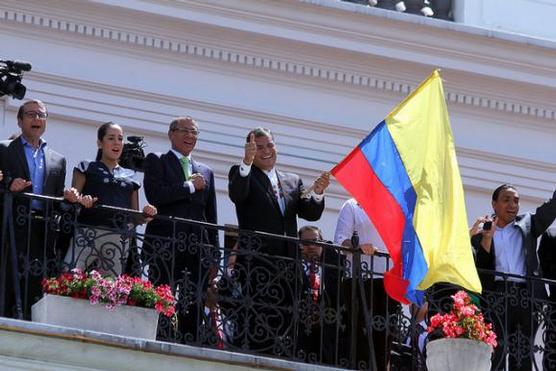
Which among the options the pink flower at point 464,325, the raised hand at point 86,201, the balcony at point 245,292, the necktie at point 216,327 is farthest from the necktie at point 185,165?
the pink flower at point 464,325

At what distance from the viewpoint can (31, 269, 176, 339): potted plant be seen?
1639 cm

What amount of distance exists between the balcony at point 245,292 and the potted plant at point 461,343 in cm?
44

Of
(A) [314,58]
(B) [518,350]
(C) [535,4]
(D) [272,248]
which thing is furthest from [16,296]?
(C) [535,4]

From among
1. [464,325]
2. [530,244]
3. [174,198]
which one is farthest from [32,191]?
[530,244]

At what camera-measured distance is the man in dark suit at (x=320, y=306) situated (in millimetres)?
17266

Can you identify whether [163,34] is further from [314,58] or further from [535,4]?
[535,4]

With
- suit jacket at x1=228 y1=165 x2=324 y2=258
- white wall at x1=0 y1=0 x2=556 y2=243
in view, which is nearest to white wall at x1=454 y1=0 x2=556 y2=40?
white wall at x1=0 y1=0 x2=556 y2=243

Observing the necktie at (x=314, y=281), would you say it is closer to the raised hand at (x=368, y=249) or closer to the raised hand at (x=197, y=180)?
the raised hand at (x=368, y=249)

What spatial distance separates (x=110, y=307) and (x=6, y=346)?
0.72m

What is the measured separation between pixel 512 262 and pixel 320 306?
1.56 meters

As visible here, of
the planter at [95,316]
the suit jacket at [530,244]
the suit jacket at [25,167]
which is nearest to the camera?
the planter at [95,316]

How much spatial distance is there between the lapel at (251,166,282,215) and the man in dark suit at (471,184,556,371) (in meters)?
1.48

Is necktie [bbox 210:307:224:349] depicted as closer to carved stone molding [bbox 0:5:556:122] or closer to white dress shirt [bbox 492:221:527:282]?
white dress shirt [bbox 492:221:527:282]

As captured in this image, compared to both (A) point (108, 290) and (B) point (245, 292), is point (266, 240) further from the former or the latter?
(A) point (108, 290)
